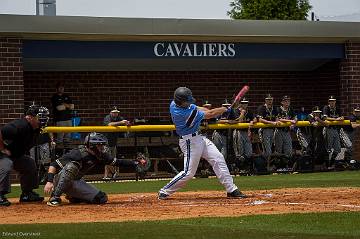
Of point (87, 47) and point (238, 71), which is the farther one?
point (238, 71)

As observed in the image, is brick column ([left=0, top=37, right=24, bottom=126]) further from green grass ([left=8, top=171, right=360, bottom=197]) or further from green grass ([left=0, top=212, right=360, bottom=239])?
green grass ([left=0, top=212, right=360, bottom=239])

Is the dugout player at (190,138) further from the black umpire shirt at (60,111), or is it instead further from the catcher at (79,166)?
the black umpire shirt at (60,111)

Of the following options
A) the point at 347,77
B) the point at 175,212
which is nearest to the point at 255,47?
the point at 347,77

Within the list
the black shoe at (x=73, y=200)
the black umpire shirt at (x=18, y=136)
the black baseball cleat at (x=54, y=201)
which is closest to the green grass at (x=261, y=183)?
the black shoe at (x=73, y=200)

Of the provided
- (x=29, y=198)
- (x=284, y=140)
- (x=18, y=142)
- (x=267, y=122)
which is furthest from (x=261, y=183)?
(x=18, y=142)

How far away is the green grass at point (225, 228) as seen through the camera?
28.5ft

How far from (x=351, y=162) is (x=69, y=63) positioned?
7659mm

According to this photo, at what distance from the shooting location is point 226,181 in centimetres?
1273

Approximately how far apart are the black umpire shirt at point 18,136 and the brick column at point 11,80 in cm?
742

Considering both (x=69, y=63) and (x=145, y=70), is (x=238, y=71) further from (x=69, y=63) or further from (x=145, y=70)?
(x=69, y=63)

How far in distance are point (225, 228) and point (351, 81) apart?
49.5ft

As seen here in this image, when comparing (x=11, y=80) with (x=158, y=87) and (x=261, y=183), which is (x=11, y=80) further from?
(x=261, y=183)

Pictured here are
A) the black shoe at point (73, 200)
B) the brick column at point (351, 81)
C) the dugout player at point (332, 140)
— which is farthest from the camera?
the brick column at point (351, 81)

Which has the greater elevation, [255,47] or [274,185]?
[255,47]
